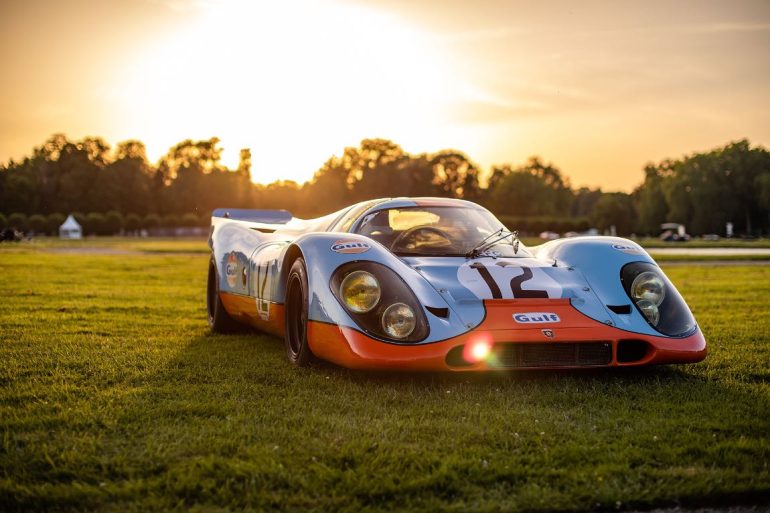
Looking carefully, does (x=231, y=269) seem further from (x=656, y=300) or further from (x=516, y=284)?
(x=656, y=300)

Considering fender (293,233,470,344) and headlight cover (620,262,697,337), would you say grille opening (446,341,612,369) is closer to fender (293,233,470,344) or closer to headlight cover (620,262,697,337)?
fender (293,233,470,344)

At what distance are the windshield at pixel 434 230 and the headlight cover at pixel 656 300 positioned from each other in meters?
0.94

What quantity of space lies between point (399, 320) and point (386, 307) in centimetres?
12

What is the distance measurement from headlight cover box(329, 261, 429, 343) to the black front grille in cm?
53

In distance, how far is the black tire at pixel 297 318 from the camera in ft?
18.8

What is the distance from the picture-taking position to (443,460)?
3.54 meters

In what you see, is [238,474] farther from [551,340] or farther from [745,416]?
[745,416]

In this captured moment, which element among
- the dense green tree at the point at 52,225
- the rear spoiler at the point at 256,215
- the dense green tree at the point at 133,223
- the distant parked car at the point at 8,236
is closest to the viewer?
the rear spoiler at the point at 256,215

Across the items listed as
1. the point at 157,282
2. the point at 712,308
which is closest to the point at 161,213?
the point at 157,282

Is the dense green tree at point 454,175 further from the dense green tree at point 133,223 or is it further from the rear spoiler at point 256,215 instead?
the rear spoiler at point 256,215

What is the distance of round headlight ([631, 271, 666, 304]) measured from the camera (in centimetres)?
579

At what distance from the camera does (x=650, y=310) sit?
5695 mm

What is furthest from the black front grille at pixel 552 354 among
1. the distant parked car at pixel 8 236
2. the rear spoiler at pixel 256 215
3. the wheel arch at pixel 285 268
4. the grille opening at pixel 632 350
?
the distant parked car at pixel 8 236

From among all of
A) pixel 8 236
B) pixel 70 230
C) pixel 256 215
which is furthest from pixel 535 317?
pixel 70 230
